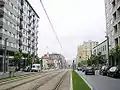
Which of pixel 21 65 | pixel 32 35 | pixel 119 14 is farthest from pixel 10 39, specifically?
pixel 32 35

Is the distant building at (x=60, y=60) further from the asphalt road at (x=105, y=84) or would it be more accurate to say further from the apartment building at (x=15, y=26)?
the asphalt road at (x=105, y=84)

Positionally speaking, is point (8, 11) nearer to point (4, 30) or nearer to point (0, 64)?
point (4, 30)

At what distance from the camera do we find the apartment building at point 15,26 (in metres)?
67.1

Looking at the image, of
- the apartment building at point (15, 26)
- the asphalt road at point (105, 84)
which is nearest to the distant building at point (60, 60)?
the apartment building at point (15, 26)

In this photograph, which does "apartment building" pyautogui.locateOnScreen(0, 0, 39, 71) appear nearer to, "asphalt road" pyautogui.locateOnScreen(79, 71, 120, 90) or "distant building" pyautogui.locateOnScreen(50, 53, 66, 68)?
"distant building" pyautogui.locateOnScreen(50, 53, 66, 68)

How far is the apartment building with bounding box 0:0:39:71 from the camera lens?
6711 centimetres

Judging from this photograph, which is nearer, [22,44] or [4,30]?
[4,30]

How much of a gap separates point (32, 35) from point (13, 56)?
36534mm

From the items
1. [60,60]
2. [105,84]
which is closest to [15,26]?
[60,60]

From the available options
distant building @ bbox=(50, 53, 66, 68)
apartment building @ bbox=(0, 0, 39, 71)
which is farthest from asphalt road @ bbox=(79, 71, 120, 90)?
distant building @ bbox=(50, 53, 66, 68)

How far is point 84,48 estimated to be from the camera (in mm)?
179875

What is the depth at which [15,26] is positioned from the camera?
8069cm

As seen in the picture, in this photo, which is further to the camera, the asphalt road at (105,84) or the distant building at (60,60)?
the distant building at (60,60)

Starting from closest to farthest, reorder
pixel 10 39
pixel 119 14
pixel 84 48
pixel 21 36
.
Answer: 1. pixel 119 14
2. pixel 10 39
3. pixel 21 36
4. pixel 84 48
